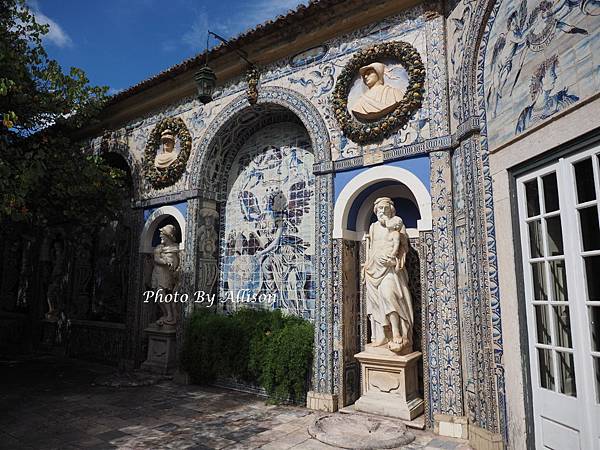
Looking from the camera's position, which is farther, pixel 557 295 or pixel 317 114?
pixel 317 114

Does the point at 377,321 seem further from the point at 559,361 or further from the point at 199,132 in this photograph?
the point at 199,132

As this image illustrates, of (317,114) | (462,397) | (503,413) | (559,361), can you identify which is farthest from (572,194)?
(317,114)

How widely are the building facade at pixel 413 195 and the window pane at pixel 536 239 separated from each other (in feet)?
0.07

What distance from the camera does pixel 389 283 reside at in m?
5.25

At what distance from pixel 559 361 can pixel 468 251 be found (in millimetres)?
1490

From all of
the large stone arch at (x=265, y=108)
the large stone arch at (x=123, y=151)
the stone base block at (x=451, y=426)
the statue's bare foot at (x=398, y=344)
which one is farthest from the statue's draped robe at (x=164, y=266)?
the stone base block at (x=451, y=426)

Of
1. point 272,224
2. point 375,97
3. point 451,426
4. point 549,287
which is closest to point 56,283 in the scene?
point 272,224

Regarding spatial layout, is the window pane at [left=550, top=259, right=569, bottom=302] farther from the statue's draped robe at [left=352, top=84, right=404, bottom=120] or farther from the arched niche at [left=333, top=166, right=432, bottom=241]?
the statue's draped robe at [left=352, top=84, right=404, bottom=120]

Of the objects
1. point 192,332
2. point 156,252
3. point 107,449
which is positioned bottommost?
point 107,449

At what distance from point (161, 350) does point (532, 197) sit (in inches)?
266

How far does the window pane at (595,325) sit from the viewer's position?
10.2 ft

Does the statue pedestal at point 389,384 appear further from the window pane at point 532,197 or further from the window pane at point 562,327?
the window pane at point 532,197

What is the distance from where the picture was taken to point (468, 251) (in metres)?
4.68

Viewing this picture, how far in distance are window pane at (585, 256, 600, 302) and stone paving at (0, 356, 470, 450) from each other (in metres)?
2.17
